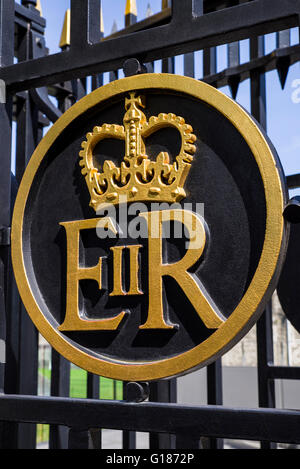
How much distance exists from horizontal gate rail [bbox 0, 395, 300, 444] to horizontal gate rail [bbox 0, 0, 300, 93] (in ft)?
3.23

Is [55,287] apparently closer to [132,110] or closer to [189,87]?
[132,110]

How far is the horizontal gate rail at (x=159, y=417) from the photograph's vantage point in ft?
4.14

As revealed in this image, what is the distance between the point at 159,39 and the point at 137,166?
1.24ft

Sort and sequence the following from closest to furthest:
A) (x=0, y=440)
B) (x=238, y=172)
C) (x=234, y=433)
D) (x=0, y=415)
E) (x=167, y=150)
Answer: (x=234, y=433) → (x=238, y=172) → (x=167, y=150) → (x=0, y=415) → (x=0, y=440)

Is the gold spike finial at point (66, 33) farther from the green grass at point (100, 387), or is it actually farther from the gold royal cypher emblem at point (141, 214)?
the green grass at point (100, 387)

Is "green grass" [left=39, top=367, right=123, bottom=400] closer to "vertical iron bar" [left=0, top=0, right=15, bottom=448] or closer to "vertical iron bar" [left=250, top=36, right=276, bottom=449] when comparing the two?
"vertical iron bar" [left=250, top=36, right=276, bottom=449]

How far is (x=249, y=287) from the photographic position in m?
1.32

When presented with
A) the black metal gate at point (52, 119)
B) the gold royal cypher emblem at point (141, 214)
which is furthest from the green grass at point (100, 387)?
the gold royal cypher emblem at point (141, 214)

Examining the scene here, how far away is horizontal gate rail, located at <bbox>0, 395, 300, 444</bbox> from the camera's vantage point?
1.26m

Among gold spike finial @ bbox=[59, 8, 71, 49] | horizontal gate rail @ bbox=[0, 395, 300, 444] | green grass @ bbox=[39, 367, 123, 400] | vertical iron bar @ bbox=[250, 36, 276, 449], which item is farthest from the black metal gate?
green grass @ bbox=[39, 367, 123, 400]

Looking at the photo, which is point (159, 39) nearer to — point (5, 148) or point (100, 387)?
point (5, 148)

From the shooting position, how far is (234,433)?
4.27 ft

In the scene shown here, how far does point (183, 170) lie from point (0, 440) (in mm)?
1583
